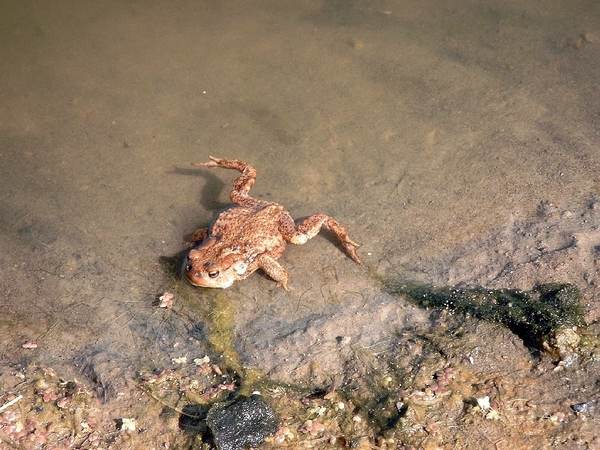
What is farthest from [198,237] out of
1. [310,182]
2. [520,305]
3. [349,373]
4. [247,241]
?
[520,305]

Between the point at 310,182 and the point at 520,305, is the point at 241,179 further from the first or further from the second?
the point at 520,305

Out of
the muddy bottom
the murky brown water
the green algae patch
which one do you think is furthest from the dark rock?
the green algae patch

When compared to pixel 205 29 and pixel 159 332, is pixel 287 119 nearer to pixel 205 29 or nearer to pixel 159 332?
pixel 205 29

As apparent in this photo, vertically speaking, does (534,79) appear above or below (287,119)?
above

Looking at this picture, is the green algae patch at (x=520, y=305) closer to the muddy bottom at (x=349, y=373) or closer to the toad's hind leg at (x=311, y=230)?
the muddy bottom at (x=349, y=373)

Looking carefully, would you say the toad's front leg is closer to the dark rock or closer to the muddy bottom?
the muddy bottom

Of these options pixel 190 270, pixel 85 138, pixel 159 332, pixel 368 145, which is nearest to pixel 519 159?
pixel 368 145
